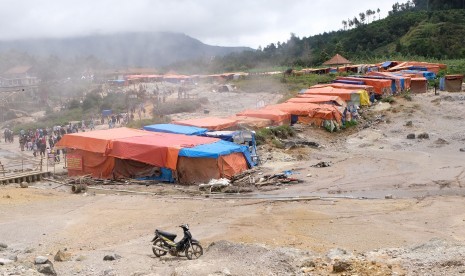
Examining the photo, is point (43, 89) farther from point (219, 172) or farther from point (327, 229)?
point (327, 229)

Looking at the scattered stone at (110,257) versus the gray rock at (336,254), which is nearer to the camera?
the gray rock at (336,254)

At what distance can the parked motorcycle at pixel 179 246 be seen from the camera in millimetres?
11430

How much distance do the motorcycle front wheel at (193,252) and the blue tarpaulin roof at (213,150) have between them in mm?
8887

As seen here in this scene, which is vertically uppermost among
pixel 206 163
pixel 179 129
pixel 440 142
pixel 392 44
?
pixel 392 44

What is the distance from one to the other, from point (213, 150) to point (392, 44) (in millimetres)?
76404

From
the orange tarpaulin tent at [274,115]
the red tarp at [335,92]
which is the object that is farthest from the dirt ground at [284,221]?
the red tarp at [335,92]

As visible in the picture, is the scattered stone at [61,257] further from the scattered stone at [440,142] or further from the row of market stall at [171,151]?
the scattered stone at [440,142]

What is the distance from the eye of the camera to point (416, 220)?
579 inches

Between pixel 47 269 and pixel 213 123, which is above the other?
pixel 213 123

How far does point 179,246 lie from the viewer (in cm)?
1148

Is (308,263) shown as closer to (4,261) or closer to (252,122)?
(4,261)

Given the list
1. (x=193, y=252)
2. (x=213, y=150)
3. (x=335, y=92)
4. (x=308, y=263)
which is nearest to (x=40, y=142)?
(x=213, y=150)

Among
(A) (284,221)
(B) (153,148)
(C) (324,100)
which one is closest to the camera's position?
(A) (284,221)

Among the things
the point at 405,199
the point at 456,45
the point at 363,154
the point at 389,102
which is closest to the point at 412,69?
the point at 389,102
